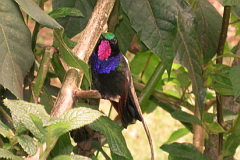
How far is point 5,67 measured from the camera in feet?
3.22

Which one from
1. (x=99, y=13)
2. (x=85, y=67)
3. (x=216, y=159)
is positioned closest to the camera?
(x=85, y=67)

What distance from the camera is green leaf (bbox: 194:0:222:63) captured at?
4.88 ft

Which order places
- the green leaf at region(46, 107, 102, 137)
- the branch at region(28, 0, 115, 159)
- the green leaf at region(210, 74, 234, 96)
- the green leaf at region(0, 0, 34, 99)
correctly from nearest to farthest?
the green leaf at region(46, 107, 102, 137), the branch at region(28, 0, 115, 159), the green leaf at region(0, 0, 34, 99), the green leaf at region(210, 74, 234, 96)

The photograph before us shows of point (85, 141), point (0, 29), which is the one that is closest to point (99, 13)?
point (0, 29)

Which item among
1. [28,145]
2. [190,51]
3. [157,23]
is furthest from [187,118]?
[28,145]

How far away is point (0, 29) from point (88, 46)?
0.18 m

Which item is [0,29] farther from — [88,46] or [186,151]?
[186,151]

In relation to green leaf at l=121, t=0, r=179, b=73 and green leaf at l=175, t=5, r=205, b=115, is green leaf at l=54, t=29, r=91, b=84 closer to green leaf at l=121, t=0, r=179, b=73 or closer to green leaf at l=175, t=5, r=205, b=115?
green leaf at l=121, t=0, r=179, b=73

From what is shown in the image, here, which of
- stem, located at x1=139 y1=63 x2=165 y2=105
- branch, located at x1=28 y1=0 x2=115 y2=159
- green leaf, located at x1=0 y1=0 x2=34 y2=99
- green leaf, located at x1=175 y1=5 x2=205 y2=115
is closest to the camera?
branch, located at x1=28 y1=0 x2=115 y2=159

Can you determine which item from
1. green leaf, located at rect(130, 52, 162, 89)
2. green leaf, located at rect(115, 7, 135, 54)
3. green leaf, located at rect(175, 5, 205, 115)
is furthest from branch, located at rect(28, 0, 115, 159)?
green leaf, located at rect(130, 52, 162, 89)

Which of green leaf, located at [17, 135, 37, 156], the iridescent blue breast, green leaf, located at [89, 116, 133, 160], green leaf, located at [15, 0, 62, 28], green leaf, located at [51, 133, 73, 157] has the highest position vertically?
green leaf, located at [15, 0, 62, 28]

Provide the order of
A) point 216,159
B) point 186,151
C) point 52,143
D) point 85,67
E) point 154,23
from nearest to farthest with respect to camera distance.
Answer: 1. point 52,143
2. point 85,67
3. point 154,23
4. point 186,151
5. point 216,159

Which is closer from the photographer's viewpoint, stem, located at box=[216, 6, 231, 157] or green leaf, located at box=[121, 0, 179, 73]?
green leaf, located at box=[121, 0, 179, 73]

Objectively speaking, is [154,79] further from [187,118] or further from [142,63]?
[142,63]
